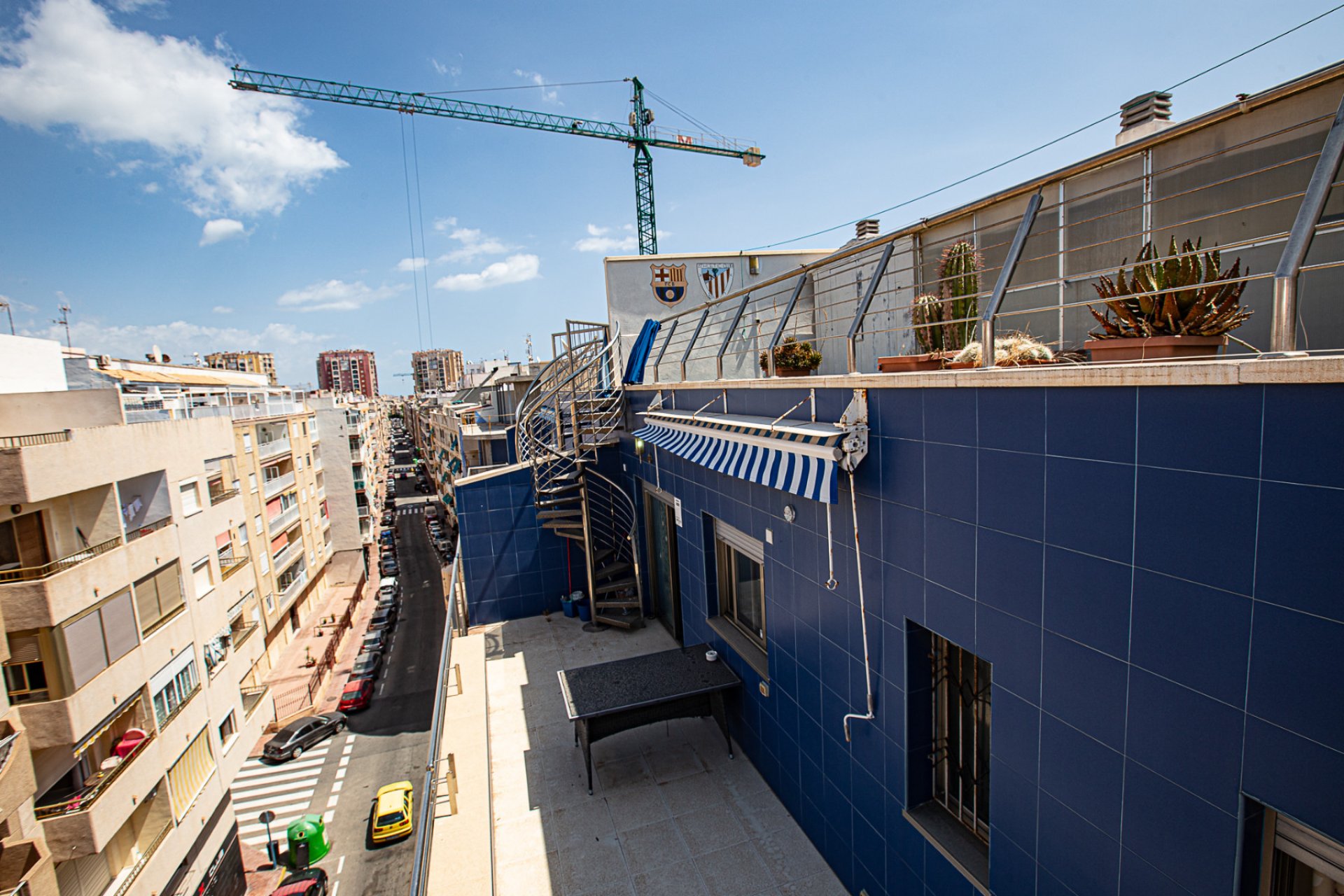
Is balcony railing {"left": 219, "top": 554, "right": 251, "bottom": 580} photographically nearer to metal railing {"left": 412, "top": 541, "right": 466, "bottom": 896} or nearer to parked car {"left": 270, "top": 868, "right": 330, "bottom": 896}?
parked car {"left": 270, "top": 868, "right": 330, "bottom": 896}

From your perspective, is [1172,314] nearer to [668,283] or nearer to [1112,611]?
[1112,611]

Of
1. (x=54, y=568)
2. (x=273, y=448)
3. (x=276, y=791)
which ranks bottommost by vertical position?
(x=276, y=791)

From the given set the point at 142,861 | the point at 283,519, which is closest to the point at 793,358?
the point at 142,861

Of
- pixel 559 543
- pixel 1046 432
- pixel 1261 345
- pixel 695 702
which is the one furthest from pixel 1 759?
pixel 1261 345

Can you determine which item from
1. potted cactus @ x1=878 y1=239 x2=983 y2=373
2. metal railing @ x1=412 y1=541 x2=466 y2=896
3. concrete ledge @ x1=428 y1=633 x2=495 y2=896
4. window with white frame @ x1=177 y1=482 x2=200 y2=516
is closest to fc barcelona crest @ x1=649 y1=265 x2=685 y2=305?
A: metal railing @ x1=412 y1=541 x2=466 y2=896

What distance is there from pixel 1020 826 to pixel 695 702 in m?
4.11

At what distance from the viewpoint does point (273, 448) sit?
3102cm

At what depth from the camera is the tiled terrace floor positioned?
5578mm

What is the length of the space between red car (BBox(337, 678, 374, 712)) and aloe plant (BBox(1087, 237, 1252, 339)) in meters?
31.3

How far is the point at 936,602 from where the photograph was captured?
A: 3.85 meters

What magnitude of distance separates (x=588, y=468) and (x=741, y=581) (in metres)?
4.37

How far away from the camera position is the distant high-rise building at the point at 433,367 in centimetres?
15511

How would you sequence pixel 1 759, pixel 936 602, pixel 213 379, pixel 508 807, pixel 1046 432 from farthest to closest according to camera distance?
pixel 213 379 < pixel 1 759 < pixel 508 807 < pixel 936 602 < pixel 1046 432

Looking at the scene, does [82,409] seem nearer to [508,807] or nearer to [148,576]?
[148,576]
